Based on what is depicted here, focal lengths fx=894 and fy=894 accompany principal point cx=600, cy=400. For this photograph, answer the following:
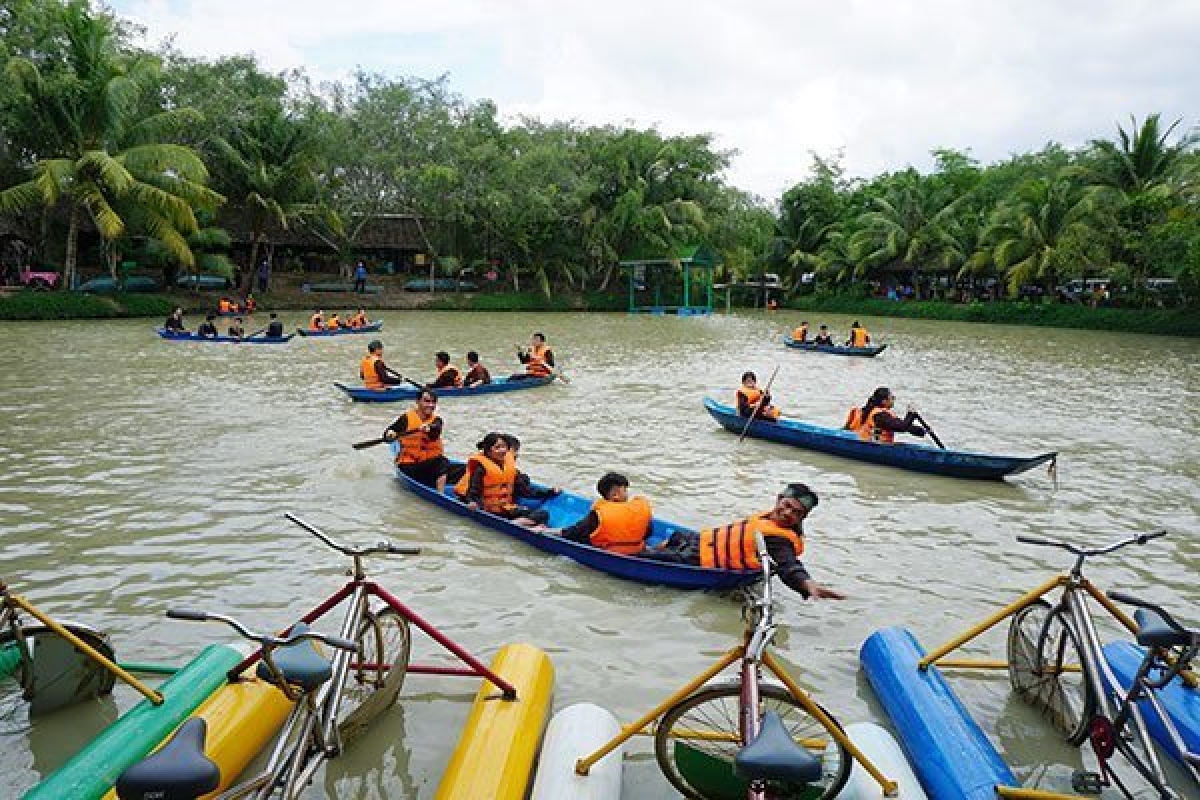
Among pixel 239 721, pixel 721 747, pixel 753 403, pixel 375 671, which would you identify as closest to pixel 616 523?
pixel 375 671

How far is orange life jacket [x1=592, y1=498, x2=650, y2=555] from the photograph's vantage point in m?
7.29

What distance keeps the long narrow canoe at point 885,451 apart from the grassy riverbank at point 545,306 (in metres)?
24.9

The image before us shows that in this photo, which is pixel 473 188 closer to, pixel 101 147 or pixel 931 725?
pixel 101 147

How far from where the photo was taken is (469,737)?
14.8ft

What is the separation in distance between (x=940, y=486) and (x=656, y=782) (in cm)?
719

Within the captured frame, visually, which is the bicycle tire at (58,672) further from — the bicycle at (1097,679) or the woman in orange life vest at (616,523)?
the bicycle at (1097,679)

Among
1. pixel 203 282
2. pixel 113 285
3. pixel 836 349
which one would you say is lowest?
pixel 836 349

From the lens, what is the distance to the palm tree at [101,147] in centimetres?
2609

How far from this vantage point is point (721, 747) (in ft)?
14.2

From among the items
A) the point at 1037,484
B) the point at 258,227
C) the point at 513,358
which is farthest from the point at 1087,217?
the point at 258,227

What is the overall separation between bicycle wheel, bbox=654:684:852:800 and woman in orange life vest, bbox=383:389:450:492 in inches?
223

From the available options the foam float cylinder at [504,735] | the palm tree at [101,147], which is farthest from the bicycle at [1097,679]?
the palm tree at [101,147]

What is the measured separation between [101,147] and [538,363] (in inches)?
750

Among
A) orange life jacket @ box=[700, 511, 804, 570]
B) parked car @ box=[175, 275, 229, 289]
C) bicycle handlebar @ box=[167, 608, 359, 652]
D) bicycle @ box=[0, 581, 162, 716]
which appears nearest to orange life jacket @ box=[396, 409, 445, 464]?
orange life jacket @ box=[700, 511, 804, 570]
